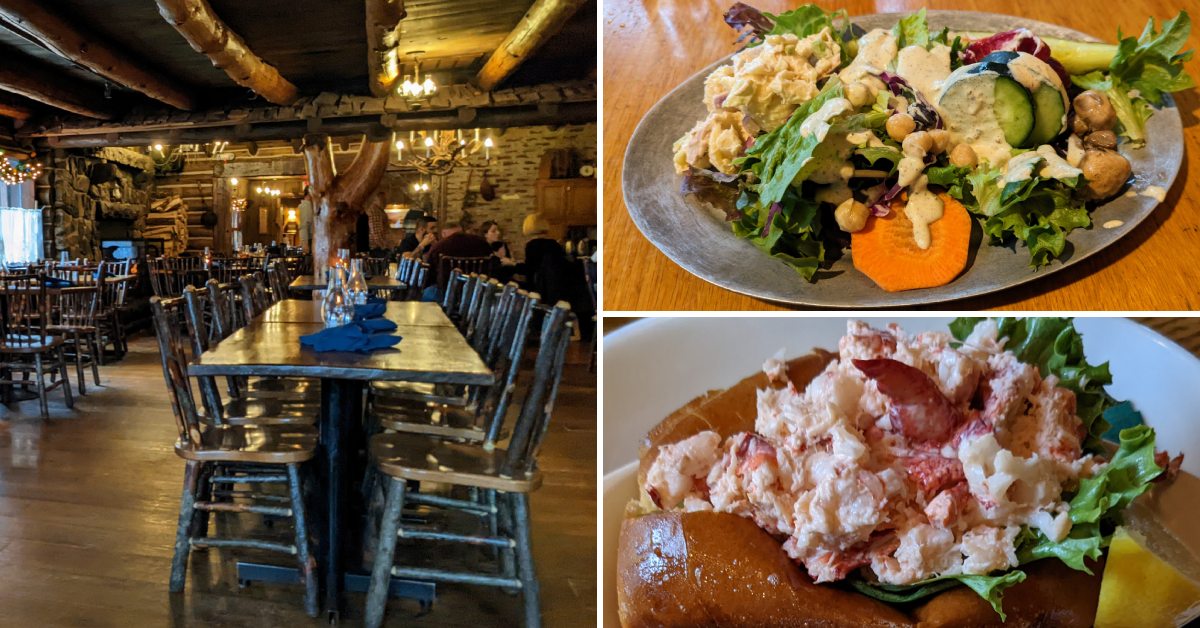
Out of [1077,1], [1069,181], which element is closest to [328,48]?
[1077,1]

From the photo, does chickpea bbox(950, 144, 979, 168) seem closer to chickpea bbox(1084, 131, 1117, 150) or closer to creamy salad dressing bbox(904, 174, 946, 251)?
creamy salad dressing bbox(904, 174, 946, 251)

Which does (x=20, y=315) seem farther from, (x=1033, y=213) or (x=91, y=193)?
(x=91, y=193)

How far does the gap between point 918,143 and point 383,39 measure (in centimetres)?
412

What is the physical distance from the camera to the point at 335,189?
6.97 m

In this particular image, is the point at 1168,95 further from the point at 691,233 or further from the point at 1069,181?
the point at 691,233

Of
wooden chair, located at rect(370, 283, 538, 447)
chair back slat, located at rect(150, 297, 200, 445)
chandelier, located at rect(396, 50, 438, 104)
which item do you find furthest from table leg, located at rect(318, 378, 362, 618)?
chandelier, located at rect(396, 50, 438, 104)

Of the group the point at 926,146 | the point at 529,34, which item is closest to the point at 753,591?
the point at 926,146

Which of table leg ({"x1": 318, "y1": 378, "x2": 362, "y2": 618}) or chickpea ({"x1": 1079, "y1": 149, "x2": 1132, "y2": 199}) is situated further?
table leg ({"x1": 318, "y1": 378, "x2": 362, "y2": 618})

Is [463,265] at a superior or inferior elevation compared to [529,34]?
inferior

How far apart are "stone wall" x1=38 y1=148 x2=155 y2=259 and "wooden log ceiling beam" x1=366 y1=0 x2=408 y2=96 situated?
5794 millimetres

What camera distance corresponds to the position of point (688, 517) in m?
0.73

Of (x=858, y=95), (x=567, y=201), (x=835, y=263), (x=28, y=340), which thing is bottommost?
(x=28, y=340)

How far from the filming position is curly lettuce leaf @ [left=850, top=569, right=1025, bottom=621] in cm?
64

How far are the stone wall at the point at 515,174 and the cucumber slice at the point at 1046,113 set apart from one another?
30.6 ft
